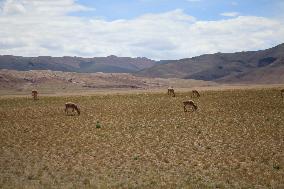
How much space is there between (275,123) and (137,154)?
12.6 meters

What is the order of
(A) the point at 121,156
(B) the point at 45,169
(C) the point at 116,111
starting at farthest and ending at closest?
(C) the point at 116,111
(A) the point at 121,156
(B) the point at 45,169

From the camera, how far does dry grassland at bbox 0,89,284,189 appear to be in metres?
17.9

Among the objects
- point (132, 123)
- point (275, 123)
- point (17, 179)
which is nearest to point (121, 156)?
point (17, 179)

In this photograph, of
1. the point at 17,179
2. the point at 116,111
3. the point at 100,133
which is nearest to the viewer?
the point at 17,179

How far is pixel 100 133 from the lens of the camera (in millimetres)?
29781

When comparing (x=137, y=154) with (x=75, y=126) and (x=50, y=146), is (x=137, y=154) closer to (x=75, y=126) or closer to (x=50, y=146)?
(x=50, y=146)

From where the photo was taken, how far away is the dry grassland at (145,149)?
706 inches

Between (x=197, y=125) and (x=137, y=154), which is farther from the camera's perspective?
(x=197, y=125)

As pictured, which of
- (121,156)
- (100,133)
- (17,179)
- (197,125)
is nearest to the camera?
(17,179)

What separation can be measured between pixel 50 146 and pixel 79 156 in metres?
3.62

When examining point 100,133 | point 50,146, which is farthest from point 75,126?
point 50,146

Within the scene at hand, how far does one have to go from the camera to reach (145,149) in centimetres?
2411

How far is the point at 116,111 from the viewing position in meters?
42.0

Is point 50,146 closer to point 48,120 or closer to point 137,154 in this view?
point 137,154
